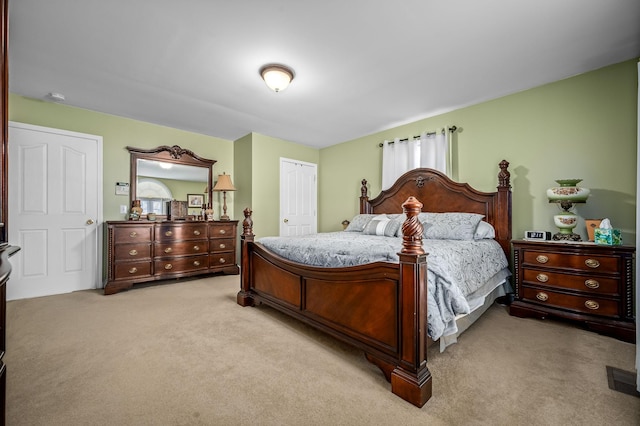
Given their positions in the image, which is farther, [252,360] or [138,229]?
[138,229]

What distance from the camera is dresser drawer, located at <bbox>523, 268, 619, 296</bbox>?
2.19 m

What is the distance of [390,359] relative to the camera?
1.58m

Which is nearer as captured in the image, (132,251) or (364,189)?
(132,251)

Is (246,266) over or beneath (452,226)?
beneath

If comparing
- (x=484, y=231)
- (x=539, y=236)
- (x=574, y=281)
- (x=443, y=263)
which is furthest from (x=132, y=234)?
(x=574, y=281)

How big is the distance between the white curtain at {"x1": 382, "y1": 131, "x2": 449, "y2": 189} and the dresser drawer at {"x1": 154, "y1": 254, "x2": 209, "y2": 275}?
10.0 ft

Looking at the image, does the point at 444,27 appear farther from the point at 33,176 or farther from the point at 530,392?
the point at 33,176

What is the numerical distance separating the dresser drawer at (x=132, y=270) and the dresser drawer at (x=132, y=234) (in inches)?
11.8

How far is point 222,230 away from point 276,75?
2.65 meters

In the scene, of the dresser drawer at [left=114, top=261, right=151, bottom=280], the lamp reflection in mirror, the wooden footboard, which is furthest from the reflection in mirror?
the wooden footboard

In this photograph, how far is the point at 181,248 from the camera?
3.96m

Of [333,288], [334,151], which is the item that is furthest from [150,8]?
[334,151]

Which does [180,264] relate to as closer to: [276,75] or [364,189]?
[276,75]

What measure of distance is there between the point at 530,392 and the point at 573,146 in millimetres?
2525
